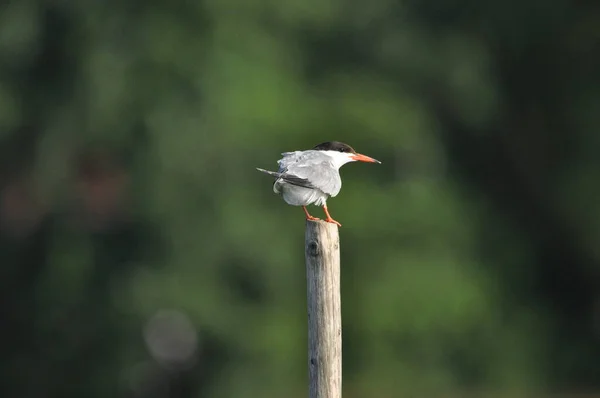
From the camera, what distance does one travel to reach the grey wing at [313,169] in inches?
238

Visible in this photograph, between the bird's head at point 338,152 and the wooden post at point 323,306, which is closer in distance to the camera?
the wooden post at point 323,306

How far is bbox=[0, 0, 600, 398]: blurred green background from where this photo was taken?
14.3m

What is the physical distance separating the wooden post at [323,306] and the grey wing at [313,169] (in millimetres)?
533

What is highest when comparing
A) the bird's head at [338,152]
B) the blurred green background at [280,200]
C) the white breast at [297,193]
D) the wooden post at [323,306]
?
the blurred green background at [280,200]

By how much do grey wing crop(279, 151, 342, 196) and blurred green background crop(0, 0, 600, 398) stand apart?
7.74 metres

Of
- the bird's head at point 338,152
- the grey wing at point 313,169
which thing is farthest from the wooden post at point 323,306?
the bird's head at point 338,152

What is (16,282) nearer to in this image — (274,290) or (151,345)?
(151,345)

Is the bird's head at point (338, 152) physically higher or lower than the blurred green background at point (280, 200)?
lower

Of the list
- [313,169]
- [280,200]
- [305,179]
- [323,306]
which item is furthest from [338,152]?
[280,200]

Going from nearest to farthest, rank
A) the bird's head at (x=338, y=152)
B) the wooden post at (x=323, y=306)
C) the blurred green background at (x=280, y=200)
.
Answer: the wooden post at (x=323, y=306)
the bird's head at (x=338, y=152)
the blurred green background at (x=280, y=200)

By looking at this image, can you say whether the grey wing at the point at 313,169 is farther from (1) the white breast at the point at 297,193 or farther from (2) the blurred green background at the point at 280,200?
(2) the blurred green background at the point at 280,200

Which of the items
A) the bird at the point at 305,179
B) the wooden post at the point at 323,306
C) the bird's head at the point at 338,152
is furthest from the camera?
the bird's head at the point at 338,152

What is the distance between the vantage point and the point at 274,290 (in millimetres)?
14758

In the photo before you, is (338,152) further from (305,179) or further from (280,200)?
(280,200)
